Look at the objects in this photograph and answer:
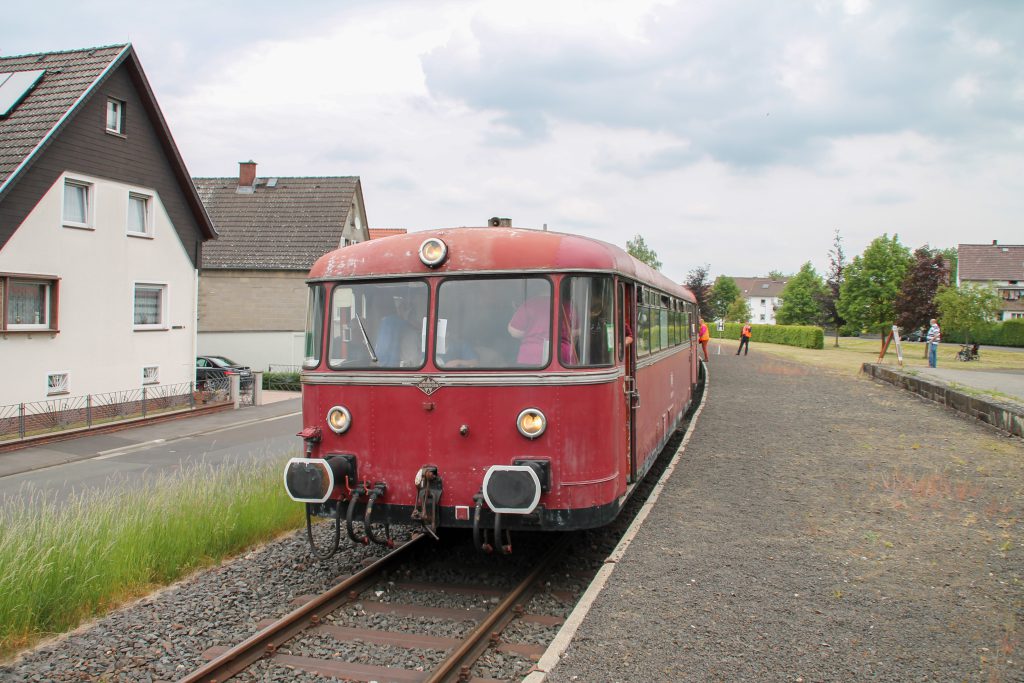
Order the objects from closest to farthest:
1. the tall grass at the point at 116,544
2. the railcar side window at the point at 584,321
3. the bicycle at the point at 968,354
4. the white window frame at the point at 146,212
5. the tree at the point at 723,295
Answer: the tall grass at the point at 116,544, the railcar side window at the point at 584,321, the white window frame at the point at 146,212, the bicycle at the point at 968,354, the tree at the point at 723,295

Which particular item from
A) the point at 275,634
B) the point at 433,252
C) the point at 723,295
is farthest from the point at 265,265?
the point at 723,295

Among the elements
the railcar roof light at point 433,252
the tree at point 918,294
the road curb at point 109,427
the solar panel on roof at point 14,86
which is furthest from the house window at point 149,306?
the tree at point 918,294

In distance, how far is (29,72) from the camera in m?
21.3

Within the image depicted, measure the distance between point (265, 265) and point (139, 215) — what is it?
11785 mm

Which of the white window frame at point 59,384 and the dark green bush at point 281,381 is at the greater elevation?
the white window frame at point 59,384

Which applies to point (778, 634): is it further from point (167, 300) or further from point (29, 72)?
point (29, 72)

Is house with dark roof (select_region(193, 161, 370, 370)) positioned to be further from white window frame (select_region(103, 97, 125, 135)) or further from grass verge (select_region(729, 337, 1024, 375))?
grass verge (select_region(729, 337, 1024, 375))

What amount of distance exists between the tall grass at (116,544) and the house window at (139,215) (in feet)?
45.4

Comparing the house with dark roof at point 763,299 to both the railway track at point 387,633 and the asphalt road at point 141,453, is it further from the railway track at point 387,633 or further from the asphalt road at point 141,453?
the railway track at point 387,633

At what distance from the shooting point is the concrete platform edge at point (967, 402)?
44.2 feet

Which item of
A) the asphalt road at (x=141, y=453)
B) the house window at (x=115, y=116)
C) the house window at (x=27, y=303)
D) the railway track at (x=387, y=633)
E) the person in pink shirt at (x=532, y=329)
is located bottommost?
the asphalt road at (x=141, y=453)

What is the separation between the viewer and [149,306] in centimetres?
2270

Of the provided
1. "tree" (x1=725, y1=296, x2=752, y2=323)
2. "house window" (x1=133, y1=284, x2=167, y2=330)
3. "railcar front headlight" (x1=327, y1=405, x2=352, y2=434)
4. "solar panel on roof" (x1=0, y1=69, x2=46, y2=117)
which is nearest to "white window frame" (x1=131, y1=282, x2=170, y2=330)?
"house window" (x1=133, y1=284, x2=167, y2=330)

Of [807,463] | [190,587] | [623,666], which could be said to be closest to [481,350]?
[623,666]
